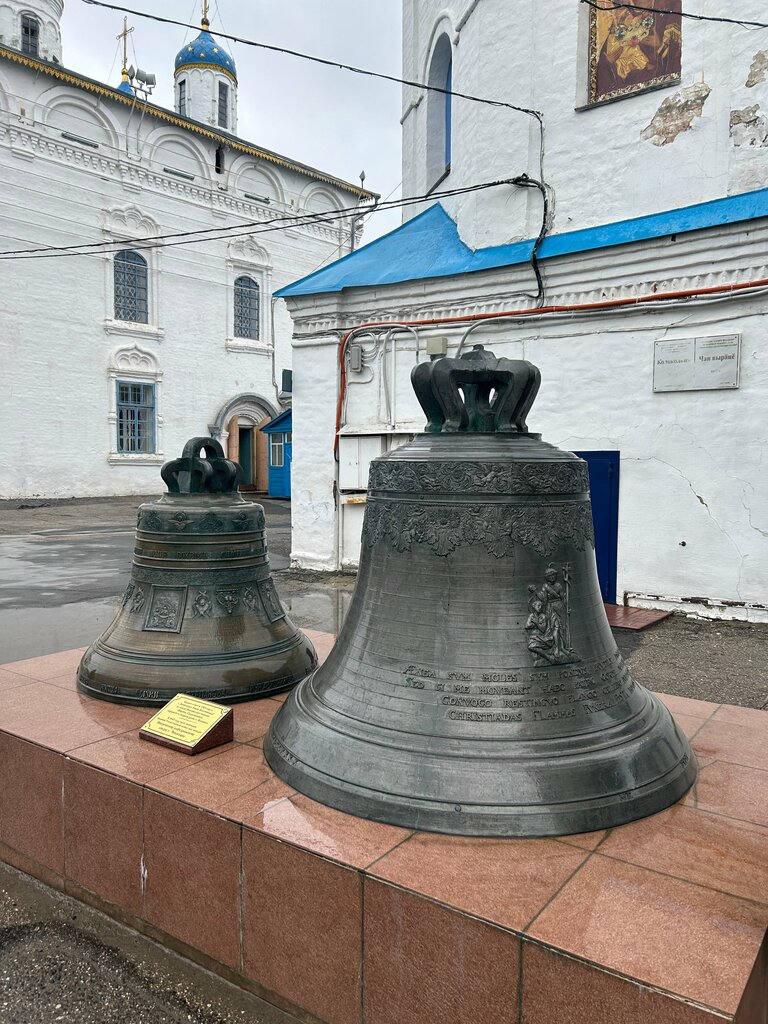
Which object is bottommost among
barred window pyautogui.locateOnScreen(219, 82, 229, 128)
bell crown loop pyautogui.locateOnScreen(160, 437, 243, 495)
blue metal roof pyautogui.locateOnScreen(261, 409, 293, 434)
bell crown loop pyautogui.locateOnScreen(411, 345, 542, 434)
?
bell crown loop pyautogui.locateOnScreen(160, 437, 243, 495)

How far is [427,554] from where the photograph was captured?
2516 millimetres

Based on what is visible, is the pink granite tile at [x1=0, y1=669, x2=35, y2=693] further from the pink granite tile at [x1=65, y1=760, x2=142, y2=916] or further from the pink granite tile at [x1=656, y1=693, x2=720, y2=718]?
the pink granite tile at [x1=656, y1=693, x2=720, y2=718]

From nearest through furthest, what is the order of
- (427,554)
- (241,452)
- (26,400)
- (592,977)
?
(592,977), (427,554), (26,400), (241,452)

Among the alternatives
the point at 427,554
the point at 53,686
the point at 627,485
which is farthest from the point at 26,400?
the point at 427,554

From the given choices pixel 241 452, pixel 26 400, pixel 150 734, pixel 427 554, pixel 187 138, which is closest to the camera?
pixel 427 554

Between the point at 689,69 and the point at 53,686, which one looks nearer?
the point at 53,686

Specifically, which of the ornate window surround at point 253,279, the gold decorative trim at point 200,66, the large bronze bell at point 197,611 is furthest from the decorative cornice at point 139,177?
the large bronze bell at point 197,611

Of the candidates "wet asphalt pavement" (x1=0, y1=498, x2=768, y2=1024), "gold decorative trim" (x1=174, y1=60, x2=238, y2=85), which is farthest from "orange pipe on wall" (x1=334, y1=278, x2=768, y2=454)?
"gold decorative trim" (x1=174, y1=60, x2=238, y2=85)

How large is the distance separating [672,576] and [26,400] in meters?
18.8

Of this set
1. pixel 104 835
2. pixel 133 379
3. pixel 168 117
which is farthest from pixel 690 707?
pixel 168 117

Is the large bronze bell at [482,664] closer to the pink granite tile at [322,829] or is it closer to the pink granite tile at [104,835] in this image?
the pink granite tile at [322,829]

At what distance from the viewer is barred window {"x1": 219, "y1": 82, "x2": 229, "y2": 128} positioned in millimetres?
28609

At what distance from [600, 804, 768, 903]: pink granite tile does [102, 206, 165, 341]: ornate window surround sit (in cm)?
2300

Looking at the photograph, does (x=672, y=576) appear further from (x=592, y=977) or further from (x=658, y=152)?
(x=592, y=977)
